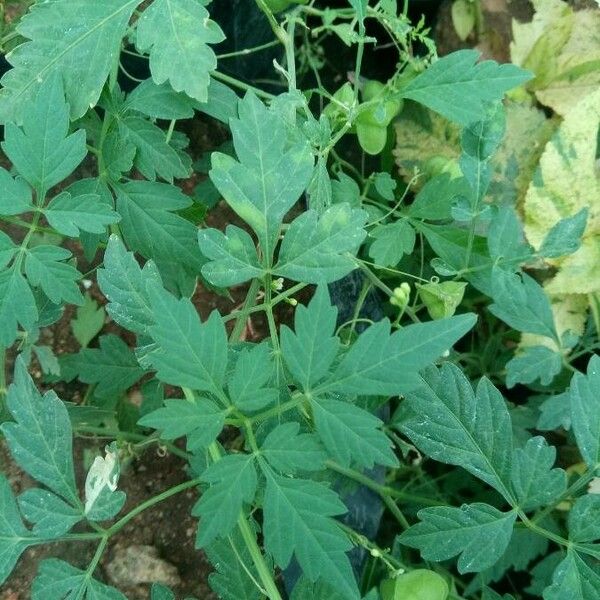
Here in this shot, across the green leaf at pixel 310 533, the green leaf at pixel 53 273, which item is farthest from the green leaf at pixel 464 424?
the green leaf at pixel 53 273

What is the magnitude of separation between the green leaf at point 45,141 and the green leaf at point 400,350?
0.44m

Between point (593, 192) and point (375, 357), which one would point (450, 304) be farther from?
point (593, 192)

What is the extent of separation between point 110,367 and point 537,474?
2.36 feet

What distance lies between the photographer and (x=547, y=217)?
142 cm

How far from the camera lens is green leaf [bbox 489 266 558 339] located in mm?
1064

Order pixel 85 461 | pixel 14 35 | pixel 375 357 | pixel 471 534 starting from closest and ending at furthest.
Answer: pixel 375 357 < pixel 471 534 < pixel 14 35 < pixel 85 461

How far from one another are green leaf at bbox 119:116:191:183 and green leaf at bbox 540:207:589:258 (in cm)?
54

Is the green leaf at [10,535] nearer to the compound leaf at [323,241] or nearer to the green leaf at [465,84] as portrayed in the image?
the compound leaf at [323,241]

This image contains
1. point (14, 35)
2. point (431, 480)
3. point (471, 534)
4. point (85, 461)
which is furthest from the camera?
point (431, 480)

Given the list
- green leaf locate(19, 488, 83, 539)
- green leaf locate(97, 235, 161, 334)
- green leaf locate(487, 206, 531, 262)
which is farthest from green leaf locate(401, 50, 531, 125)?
green leaf locate(19, 488, 83, 539)

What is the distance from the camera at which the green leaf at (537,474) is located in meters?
0.92

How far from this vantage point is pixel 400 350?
0.78 metres

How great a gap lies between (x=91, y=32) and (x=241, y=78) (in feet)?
1.57

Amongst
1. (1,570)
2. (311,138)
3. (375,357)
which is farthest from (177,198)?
(1,570)
